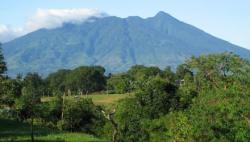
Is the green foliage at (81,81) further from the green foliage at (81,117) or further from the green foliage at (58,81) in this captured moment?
the green foliage at (81,117)

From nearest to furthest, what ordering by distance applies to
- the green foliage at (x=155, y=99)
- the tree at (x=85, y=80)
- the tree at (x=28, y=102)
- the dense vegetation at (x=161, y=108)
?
the dense vegetation at (x=161, y=108) < the tree at (x=28, y=102) < the green foliage at (x=155, y=99) < the tree at (x=85, y=80)

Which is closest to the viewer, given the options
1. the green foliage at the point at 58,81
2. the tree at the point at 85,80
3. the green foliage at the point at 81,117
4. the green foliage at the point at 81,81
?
the green foliage at the point at 81,117

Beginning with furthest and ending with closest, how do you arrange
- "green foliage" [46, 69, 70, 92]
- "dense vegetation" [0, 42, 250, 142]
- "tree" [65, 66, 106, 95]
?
"tree" [65, 66, 106, 95] → "green foliage" [46, 69, 70, 92] → "dense vegetation" [0, 42, 250, 142]

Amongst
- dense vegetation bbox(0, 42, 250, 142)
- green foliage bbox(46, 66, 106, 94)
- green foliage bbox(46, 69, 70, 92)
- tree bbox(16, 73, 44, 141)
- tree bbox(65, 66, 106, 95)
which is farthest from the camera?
tree bbox(65, 66, 106, 95)

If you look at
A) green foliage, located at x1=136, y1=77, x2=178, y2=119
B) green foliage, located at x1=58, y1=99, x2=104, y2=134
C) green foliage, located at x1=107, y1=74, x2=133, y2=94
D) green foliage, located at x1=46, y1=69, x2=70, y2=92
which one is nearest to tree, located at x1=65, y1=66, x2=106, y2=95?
green foliage, located at x1=46, y1=69, x2=70, y2=92

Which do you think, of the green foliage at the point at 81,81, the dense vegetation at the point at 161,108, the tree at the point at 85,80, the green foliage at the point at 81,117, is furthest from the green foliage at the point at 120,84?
the dense vegetation at the point at 161,108

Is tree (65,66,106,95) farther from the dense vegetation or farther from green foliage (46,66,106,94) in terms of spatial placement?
the dense vegetation

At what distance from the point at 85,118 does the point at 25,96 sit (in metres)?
28.1

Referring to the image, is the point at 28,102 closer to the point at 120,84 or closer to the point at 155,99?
the point at 155,99

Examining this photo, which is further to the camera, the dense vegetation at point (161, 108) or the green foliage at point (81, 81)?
the green foliage at point (81, 81)

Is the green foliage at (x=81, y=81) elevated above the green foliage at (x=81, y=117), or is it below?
above

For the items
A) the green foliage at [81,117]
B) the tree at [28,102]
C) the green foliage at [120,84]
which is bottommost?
the green foliage at [81,117]

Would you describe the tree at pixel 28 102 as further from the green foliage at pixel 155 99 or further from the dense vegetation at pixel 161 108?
the green foliage at pixel 155 99

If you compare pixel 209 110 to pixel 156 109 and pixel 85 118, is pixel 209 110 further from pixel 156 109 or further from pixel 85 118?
pixel 85 118
